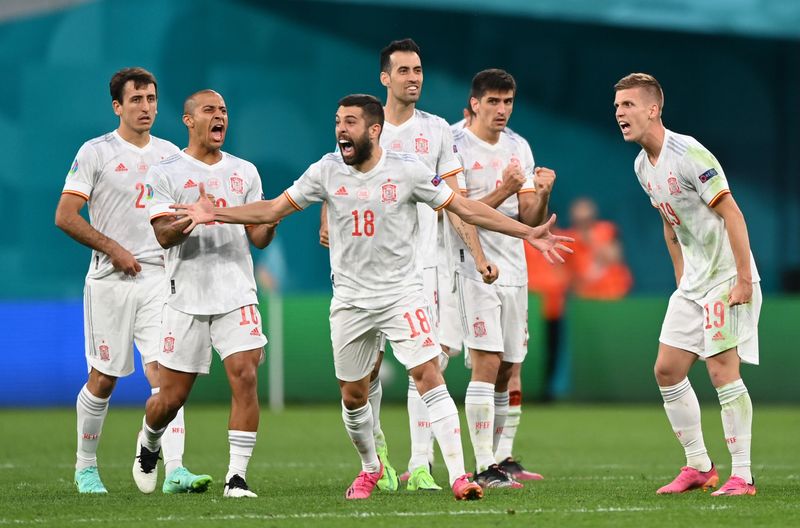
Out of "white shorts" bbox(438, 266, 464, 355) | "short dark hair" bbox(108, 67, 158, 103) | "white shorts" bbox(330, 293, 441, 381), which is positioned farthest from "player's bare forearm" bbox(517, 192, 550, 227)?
"short dark hair" bbox(108, 67, 158, 103)

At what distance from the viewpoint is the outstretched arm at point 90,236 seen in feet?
30.4

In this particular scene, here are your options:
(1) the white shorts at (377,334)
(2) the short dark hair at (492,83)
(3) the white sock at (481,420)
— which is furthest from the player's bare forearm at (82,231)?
(2) the short dark hair at (492,83)

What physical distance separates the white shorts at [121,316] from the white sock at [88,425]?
23 cm

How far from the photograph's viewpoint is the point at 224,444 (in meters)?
13.2

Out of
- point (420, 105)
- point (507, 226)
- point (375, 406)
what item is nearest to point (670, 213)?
point (507, 226)

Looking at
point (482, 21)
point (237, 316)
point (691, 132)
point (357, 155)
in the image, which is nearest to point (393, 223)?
point (357, 155)

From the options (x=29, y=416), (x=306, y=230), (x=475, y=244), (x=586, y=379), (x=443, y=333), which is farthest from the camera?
(x=306, y=230)

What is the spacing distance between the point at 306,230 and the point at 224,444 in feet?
29.8

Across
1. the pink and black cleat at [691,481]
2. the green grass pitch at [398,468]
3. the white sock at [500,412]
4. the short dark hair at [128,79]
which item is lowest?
the green grass pitch at [398,468]

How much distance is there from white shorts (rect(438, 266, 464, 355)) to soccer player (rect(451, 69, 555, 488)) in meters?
0.31

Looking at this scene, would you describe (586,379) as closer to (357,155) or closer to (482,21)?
(482,21)

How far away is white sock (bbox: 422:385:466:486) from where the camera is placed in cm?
802

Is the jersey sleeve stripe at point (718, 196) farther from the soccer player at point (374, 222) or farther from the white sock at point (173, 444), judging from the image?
the white sock at point (173, 444)

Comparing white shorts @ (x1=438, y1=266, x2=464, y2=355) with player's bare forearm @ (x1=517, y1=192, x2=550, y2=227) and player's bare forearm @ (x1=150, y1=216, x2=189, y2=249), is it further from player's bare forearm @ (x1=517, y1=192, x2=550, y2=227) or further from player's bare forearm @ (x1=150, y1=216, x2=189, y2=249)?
player's bare forearm @ (x1=150, y1=216, x2=189, y2=249)
